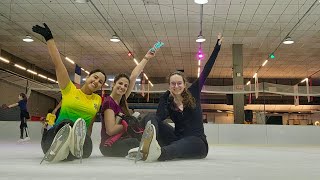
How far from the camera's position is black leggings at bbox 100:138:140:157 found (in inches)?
110

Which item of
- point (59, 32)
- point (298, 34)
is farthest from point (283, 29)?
point (59, 32)

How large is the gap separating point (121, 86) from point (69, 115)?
1.72 feet

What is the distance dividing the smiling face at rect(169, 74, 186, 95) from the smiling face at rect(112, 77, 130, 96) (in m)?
0.46

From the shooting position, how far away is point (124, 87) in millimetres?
2869

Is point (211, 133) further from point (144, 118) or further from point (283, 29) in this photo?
point (144, 118)

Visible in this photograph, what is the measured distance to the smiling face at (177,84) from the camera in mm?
2660

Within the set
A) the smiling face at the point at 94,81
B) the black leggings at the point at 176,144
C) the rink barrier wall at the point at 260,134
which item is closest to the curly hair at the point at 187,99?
the black leggings at the point at 176,144

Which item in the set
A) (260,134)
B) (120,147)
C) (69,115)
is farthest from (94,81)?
(260,134)

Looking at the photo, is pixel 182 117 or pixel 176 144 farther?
pixel 182 117

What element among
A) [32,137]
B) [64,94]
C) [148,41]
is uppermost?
[148,41]

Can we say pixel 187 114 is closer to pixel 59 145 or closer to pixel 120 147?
pixel 120 147

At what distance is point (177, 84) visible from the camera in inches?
105

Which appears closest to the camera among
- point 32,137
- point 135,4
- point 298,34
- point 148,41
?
point 135,4

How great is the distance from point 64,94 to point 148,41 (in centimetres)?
985
